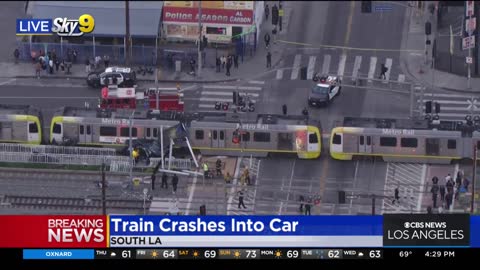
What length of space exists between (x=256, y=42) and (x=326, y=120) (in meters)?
13.0

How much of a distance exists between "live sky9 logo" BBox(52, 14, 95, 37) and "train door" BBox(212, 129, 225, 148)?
37.0 feet

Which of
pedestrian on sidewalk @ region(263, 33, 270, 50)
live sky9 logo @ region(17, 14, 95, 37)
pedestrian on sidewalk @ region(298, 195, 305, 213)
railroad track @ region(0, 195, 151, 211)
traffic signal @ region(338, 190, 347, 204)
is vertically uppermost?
live sky9 logo @ region(17, 14, 95, 37)

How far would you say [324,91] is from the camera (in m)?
153

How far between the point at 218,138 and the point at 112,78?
11.3m

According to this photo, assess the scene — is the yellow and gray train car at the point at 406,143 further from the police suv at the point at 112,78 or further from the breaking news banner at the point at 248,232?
the breaking news banner at the point at 248,232

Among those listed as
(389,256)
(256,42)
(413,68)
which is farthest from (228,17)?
(389,256)

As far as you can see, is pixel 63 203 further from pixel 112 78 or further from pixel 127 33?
pixel 127 33

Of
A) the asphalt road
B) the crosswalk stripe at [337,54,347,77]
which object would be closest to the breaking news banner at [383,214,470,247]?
the asphalt road

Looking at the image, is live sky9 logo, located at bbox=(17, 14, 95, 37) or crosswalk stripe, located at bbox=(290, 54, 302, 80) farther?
crosswalk stripe, located at bbox=(290, 54, 302, 80)

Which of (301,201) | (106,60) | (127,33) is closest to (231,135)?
(301,201)

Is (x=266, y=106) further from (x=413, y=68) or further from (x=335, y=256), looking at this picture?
(x=335, y=256)

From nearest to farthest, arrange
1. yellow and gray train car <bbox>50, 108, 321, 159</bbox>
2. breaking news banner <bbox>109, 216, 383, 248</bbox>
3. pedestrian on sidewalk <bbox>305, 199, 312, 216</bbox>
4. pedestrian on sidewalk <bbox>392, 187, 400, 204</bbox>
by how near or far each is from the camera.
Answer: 1. breaking news banner <bbox>109, 216, 383, 248</bbox>
2. pedestrian on sidewalk <bbox>305, 199, 312, 216</bbox>
3. pedestrian on sidewalk <bbox>392, 187, 400, 204</bbox>
4. yellow and gray train car <bbox>50, 108, 321, 159</bbox>

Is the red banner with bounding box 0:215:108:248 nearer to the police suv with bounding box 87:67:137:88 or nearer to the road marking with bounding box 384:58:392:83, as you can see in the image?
the police suv with bounding box 87:67:137:88

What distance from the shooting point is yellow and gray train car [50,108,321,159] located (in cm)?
→ 14675
